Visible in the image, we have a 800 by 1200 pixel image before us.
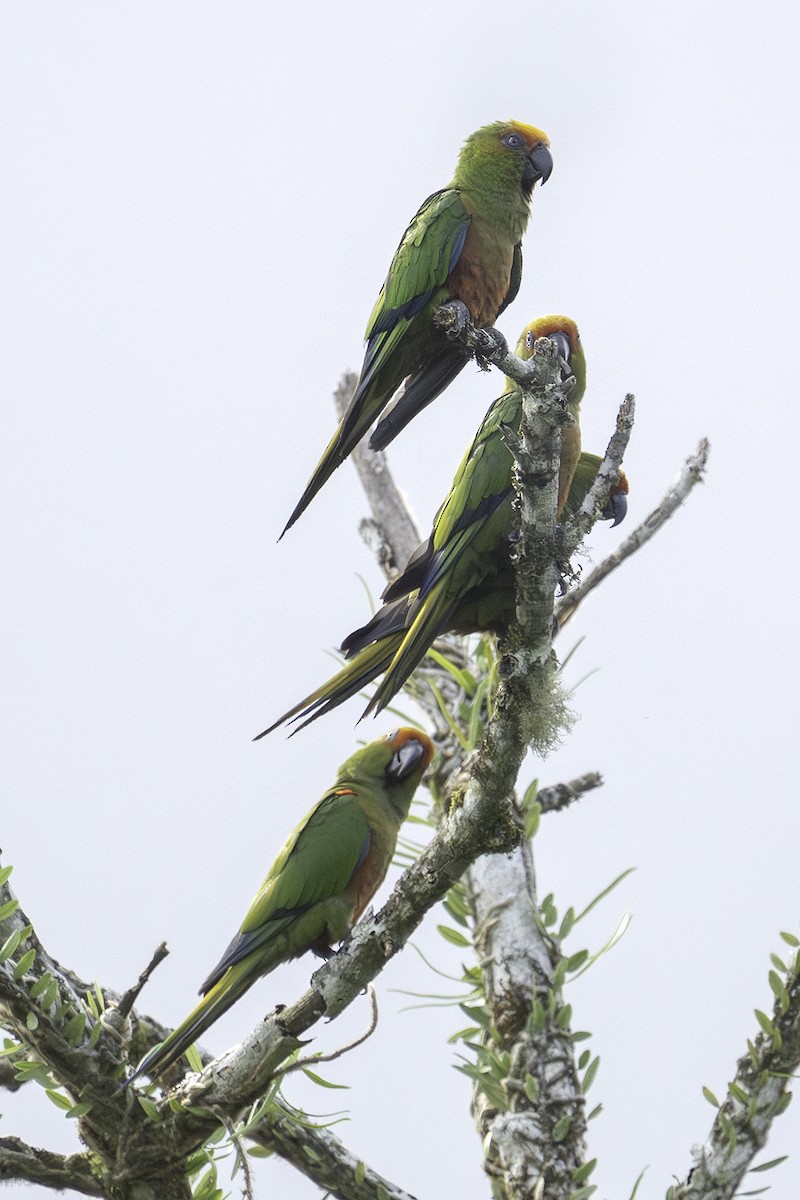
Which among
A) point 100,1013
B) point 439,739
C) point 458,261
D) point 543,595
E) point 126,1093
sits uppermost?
point 458,261

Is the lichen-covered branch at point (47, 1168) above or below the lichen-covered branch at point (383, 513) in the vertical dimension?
below

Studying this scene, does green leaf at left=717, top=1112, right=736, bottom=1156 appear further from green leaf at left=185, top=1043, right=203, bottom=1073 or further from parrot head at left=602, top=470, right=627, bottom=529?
parrot head at left=602, top=470, right=627, bottom=529

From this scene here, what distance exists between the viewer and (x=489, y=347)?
371 centimetres

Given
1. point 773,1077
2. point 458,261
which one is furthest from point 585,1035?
point 458,261

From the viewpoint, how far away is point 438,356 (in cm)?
443

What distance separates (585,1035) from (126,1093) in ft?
6.30

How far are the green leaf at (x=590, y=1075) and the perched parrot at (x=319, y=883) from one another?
1067 mm

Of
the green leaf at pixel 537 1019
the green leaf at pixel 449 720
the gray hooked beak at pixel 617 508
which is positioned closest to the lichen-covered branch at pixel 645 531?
the gray hooked beak at pixel 617 508

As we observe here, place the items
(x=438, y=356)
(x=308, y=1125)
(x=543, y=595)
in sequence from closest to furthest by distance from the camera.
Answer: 1. (x=543, y=595)
2. (x=308, y=1125)
3. (x=438, y=356)

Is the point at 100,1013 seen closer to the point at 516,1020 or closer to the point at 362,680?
the point at 362,680

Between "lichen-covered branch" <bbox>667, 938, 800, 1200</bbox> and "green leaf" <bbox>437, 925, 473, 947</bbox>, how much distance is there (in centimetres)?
147

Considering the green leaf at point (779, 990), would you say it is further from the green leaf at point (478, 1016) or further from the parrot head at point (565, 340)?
the parrot head at point (565, 340)

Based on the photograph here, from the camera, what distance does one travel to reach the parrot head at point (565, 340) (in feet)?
15.9

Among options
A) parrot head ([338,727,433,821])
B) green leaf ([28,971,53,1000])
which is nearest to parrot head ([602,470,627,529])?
parrot head ([338,727,433,821])
